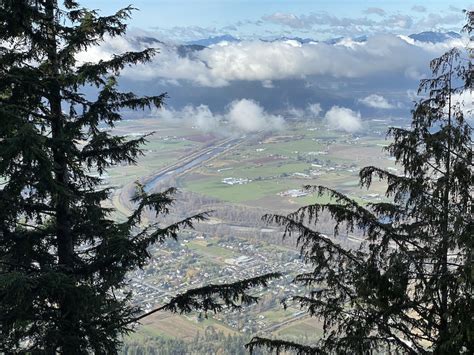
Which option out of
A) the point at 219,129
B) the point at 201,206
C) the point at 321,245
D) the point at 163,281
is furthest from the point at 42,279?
the point at 219,129

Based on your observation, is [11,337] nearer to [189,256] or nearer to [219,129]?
[189,256]

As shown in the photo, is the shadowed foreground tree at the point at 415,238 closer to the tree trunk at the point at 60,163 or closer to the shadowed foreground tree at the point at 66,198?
the shadowed foreground tree at the point at 66,198

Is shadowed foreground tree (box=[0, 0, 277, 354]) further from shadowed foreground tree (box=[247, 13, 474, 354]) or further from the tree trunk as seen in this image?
shadowed foreground tree (box=[247, 13, 474, 354])

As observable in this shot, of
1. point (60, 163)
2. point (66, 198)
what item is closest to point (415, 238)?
point (66, 198)

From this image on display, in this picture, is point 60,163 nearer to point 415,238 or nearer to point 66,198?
point 66,198

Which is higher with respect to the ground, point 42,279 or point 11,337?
point 42,279

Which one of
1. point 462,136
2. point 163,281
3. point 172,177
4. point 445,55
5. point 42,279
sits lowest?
point 163,281

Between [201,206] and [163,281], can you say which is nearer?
[163,281]
